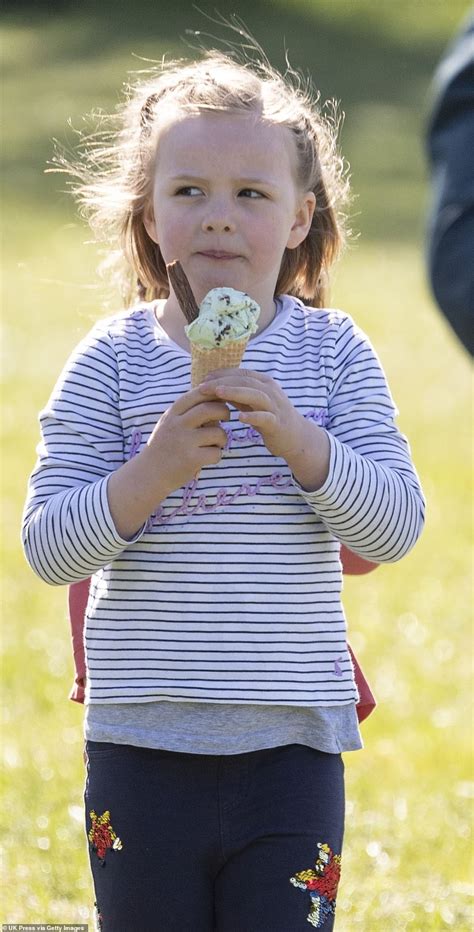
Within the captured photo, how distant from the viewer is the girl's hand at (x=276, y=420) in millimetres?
2176

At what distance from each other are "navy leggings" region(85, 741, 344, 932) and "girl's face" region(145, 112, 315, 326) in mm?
784

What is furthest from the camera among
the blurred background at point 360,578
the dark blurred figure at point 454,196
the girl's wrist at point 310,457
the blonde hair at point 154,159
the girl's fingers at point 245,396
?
the blurred background at point 360,578

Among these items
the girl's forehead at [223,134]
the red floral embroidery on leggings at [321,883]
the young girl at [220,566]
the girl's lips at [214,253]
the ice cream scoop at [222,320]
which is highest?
the girl's forehead at [223,134]

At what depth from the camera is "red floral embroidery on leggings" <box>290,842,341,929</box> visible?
92.8 inches

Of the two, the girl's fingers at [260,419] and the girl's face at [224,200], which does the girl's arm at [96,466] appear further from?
the girl's face at [224,200]

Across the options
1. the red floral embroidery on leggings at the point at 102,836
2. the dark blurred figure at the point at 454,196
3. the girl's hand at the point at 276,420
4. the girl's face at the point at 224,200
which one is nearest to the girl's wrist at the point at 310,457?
the girl's hand at the point at 276,420

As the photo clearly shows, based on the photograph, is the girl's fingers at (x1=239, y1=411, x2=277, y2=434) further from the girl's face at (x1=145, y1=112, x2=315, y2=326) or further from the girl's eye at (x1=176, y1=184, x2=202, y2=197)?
the girl's eye at (x1=176, y1=184, x2=202, y2=197)

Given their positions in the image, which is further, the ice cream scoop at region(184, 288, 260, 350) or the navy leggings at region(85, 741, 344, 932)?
the navy leggings at region(85, 741, 344, 932)

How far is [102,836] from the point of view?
2.44 m

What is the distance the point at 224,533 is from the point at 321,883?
59 centimetres

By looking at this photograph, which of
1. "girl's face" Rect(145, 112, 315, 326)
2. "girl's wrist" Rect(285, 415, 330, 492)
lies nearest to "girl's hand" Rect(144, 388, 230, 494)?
"girl's wrist" Rect(285, 415, 330, 492)

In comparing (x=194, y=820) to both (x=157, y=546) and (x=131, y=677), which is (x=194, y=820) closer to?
(x=131, y=677)

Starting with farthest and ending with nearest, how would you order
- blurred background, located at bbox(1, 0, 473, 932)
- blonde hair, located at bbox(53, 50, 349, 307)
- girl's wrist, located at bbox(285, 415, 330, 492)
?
blurred background, located at bbox(1, 0, 473, 932)
blonde hair, located at bbox(53, 50, 349, 307)
girl's wrist, located at bbox(285, 415, 330, 492)

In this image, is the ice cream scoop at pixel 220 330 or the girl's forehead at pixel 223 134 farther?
the girl's forehead at pixel 223 134
